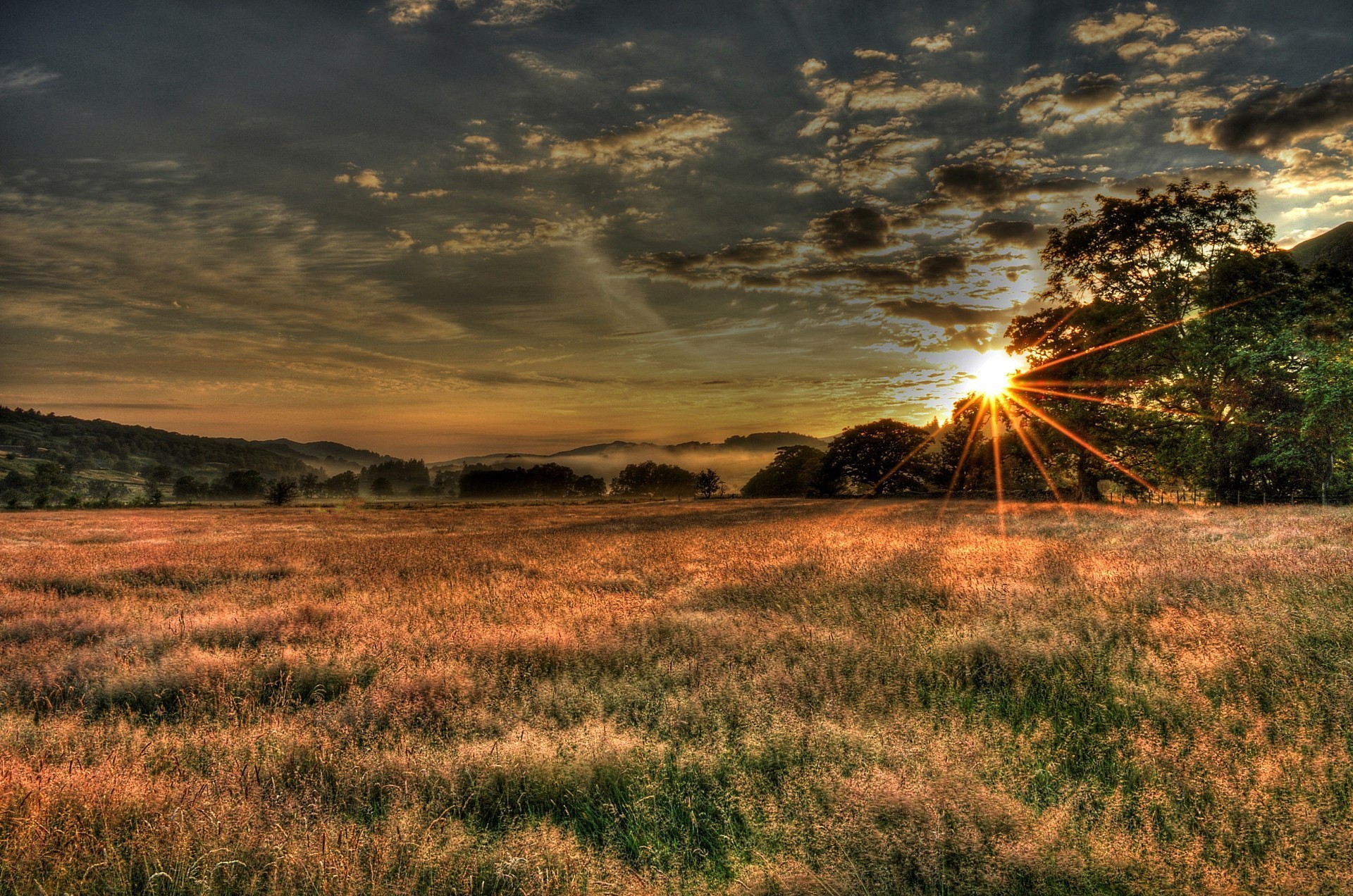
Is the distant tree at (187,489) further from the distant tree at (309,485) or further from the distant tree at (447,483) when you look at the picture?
the distant tree at (447,483)

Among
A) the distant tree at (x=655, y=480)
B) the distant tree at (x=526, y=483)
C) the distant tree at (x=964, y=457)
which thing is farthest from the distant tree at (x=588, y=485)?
the distant tree at (x=964, y=457)

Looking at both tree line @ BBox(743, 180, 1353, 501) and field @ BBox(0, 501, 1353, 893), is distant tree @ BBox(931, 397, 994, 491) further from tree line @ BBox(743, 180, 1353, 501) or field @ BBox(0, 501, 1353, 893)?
field @ BBox(0, 501, 1353, 893)

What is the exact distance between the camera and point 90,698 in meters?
5.83

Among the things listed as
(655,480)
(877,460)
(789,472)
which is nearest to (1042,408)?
(877,460)

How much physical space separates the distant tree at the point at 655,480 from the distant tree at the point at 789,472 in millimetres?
24828

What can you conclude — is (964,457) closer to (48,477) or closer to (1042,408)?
(1042,408)

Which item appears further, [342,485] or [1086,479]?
[342,485]

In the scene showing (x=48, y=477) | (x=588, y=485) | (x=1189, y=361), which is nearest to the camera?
(x=1189, y=361)

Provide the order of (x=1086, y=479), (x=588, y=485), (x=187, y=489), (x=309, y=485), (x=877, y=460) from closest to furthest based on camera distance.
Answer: (x=1086, y=479) < (x=877, y=460) < (x=187, y=489) < (x=588, y=485) < (x=309, y=485)

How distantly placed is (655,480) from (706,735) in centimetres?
11838

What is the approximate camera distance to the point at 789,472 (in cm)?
9169

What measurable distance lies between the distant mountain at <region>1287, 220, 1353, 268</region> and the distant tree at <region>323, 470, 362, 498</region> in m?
198

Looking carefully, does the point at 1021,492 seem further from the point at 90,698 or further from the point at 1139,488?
the point at 90,698

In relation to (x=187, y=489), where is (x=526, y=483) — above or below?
above
